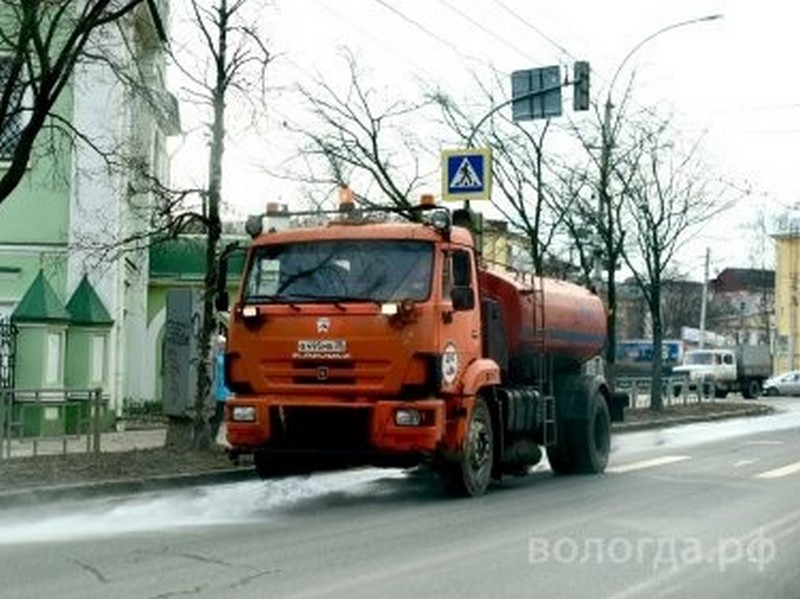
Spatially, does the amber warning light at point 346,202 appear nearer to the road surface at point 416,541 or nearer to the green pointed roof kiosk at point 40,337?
the road surface at point 416,541

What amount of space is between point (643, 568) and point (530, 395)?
615 cm

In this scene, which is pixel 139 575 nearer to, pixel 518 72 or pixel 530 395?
pixel 530 395

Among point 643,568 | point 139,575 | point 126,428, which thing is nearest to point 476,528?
point 643,568

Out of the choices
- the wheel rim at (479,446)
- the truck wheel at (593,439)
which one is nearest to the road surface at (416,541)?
the wheel rim at (479,446)

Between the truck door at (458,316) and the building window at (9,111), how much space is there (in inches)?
215

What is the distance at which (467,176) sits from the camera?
19578mm

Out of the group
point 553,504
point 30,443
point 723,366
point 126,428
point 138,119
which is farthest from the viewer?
point 723,366

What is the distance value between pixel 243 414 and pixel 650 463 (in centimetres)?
784

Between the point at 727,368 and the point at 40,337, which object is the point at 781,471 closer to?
the point at 40,337

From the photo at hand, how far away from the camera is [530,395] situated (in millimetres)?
14773

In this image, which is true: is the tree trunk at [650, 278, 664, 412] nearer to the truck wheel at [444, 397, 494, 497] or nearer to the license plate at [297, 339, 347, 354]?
the truck wheel at [444, 397, 494, 497]

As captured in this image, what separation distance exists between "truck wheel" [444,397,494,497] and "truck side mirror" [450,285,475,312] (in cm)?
109

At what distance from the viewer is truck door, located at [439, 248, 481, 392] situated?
1236 cm

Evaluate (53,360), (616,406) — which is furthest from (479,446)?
(53,360)
